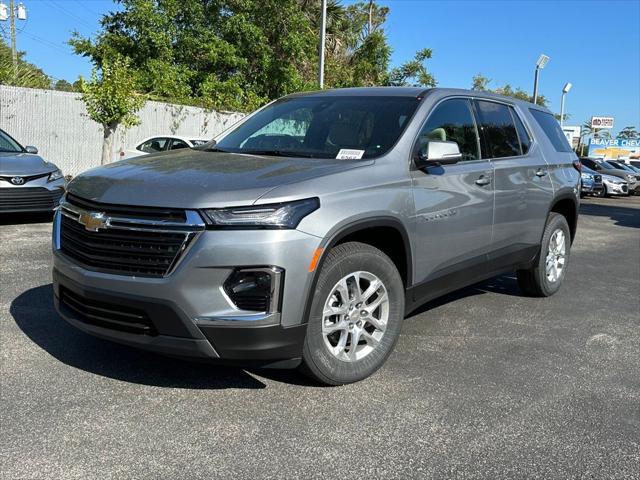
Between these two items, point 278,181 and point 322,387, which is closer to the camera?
point 278,181

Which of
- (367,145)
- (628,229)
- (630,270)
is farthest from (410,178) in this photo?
(628,229)

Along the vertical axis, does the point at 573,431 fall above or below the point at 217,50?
below

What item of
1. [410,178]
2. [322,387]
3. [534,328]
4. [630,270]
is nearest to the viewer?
[322,387]

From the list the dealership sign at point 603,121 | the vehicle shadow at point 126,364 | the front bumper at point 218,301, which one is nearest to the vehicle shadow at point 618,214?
the vehicle shadow at point 126,364

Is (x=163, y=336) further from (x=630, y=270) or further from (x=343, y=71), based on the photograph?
(x=343, y=71)

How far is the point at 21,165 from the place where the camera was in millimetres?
8703

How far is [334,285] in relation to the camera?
10.8 ft

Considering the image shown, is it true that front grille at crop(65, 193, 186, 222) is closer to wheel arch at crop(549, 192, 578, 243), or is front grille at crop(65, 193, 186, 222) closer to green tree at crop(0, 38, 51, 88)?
wheel arch at crop(549, 192, 578, 243)

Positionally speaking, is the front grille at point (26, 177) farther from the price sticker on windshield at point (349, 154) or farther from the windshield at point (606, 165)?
the windshield at point (606, 165)

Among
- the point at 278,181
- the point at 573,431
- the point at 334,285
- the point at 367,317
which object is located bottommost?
the point at 573,431

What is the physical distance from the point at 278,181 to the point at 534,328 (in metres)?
2.83

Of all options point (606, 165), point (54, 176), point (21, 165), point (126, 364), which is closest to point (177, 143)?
point (54, 176)

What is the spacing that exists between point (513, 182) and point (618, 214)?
13.1 meters

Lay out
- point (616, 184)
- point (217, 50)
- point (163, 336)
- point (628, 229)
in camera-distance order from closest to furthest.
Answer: point (163, 336)
point (628, 229)
point (217, 50)
point (616, 184)
